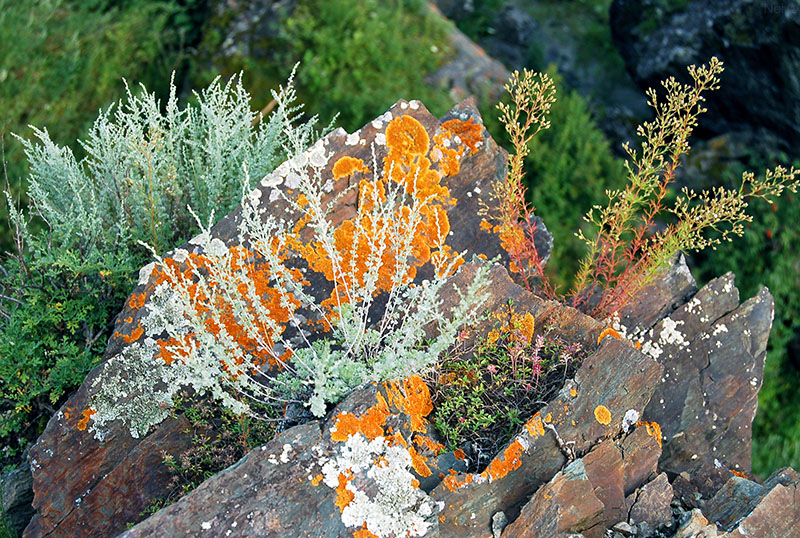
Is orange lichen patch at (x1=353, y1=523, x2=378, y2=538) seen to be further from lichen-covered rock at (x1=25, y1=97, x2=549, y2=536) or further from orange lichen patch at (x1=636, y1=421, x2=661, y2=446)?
orange lichen patch at (x1=636, y1=421, x2=661, y2=446)

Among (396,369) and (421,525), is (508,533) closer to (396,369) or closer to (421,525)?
(421,525)

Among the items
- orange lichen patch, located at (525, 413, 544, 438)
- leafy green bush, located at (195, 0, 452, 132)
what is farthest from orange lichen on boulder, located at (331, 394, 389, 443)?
leafy green bush, located at (195, 0, 452, 132)

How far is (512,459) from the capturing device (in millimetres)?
2957

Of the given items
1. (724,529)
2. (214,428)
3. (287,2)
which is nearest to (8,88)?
(287,2)

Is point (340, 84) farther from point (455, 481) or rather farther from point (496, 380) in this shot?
point (455, 481)

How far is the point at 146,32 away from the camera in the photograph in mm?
8477

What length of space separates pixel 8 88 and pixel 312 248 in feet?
18.4

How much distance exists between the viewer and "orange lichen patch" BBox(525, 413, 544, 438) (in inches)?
119

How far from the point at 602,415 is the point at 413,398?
85 centimetres

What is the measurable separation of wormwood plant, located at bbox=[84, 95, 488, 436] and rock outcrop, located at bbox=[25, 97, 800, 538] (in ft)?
0.37

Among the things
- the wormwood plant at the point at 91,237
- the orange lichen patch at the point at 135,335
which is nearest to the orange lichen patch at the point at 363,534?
the orange lichen patch at the point at 135,335

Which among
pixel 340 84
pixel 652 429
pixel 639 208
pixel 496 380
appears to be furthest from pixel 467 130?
pixel 340 84

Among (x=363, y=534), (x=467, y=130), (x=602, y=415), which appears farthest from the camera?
(x=467, y=130)

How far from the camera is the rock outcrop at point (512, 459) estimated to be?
2.83 m
